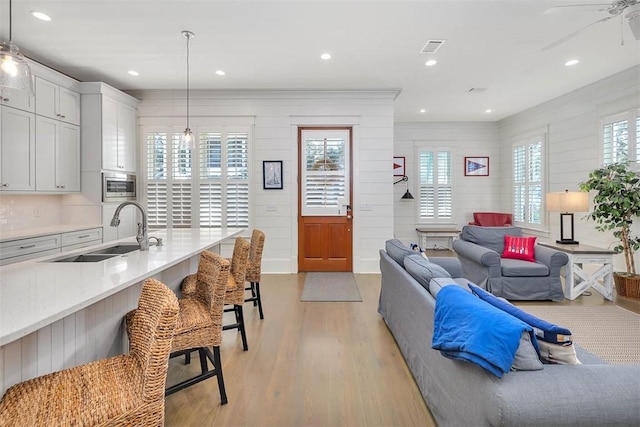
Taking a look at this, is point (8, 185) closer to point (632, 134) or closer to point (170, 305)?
point (170, 305)

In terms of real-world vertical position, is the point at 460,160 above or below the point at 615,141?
above

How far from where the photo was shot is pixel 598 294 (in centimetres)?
433

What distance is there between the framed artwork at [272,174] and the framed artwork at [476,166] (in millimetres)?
4636

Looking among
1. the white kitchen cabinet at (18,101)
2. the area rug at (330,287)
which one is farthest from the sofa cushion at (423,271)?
the white kitchen cabinet at (18,101)

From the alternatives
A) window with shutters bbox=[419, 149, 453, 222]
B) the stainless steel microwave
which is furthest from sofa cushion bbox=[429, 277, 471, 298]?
window with shutters bbox=[419, 149, 453, 222]

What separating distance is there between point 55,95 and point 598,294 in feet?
24.2

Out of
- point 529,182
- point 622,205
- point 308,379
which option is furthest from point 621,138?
point 308,379

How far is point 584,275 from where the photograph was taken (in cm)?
421

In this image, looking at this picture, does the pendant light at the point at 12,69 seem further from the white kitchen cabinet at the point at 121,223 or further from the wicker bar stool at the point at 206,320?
the white kitchen cabinet at the point at 121,223

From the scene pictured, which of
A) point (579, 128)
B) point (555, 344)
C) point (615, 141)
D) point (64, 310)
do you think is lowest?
point (555, 344)

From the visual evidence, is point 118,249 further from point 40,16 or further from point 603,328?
point 603,328

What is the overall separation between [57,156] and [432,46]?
481cm

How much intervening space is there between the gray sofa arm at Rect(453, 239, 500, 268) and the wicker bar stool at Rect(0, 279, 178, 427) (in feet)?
12.6

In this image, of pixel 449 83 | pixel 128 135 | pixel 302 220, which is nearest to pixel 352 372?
pixel 302 220
